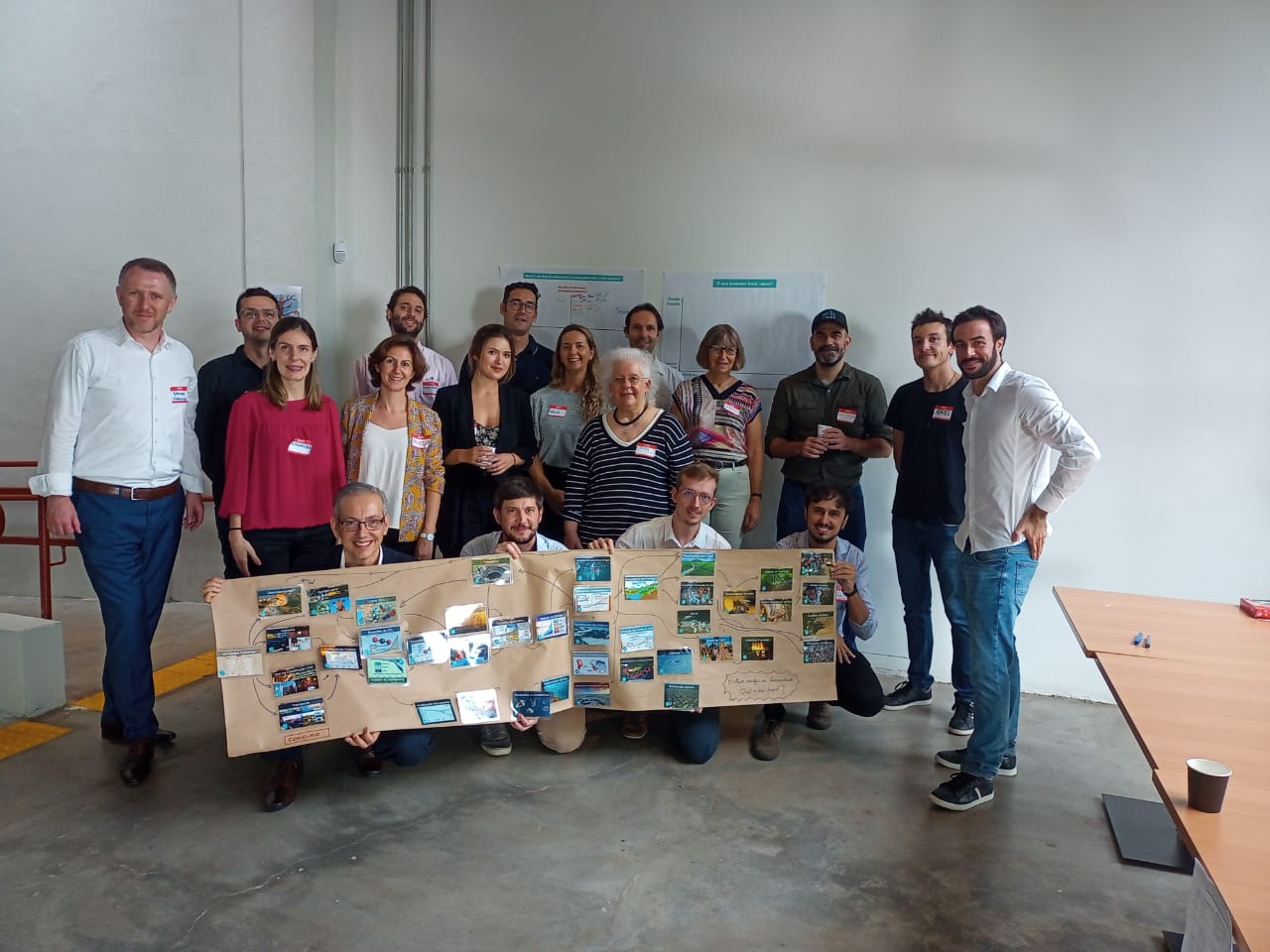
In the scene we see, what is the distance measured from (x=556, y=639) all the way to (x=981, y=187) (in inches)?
117

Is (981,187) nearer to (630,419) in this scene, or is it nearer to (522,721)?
(630,419)

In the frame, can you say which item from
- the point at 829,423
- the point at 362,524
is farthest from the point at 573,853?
the point at 829,423

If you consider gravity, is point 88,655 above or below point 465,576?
below

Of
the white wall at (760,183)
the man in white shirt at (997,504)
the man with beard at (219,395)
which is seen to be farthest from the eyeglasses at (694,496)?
the man with beard at (219,395)

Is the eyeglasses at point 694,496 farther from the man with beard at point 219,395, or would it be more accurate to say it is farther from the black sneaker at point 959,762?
the man with beard at point 219,395

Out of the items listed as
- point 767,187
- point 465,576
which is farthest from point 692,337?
point 465,576

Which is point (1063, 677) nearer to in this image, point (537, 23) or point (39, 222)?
point (537, 23)

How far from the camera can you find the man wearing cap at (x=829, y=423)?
166 inches

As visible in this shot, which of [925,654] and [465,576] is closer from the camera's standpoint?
[465,576]

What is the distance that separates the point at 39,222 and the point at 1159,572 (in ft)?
21.1

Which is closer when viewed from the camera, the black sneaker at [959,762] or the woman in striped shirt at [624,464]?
the black sneaker at [959,762]

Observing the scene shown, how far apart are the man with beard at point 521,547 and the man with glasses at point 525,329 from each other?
126 centimetres

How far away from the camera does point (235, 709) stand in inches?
110

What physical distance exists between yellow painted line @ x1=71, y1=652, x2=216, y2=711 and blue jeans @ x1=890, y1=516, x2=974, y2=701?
324 centimetres
